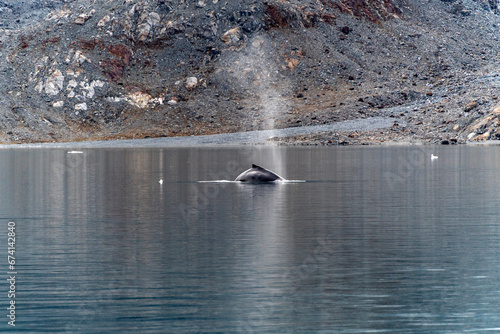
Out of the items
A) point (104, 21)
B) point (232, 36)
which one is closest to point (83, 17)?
point (104, 21)

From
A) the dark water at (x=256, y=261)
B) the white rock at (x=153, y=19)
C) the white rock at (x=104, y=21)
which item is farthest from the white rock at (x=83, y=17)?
the dark water at (x=256, y=261)

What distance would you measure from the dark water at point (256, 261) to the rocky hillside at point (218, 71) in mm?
119826

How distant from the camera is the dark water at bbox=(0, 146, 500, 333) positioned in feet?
53.4

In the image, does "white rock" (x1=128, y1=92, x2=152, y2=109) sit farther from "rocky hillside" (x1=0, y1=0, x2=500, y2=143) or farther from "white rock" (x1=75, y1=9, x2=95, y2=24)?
"white rock" (x1=75, y1=9, x2=95, y2=24)

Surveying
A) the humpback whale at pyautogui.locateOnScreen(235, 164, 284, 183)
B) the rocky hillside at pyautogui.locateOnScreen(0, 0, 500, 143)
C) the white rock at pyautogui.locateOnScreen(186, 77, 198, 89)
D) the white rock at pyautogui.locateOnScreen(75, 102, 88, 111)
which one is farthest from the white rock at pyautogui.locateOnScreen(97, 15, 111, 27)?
the humpback whale at pyautogui.locateOnScreen(235, 164, 284, 183)

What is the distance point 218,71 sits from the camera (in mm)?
183750

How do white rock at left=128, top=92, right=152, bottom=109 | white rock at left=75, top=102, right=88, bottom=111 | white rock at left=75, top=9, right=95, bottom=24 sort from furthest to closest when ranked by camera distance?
white rock at left=75, top=9, right=95, bottom=24, white rock at left=128, top=92, right=152, bottom=109, white rock at left=75, top=102, right=88, bottom=111

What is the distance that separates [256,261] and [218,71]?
538 feet

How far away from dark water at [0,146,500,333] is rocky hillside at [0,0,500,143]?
4718 inches

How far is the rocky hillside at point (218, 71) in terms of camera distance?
552 feet

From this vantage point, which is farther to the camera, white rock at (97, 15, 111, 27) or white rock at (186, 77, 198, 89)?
white rock at (97, 15, 111, 27)

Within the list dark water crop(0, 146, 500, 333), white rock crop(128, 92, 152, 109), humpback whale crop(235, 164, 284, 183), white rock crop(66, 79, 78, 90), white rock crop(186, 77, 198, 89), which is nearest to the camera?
dark water crop(0, 146, 500, 333)

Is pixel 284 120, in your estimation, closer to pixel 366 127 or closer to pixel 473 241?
pixel 366 127

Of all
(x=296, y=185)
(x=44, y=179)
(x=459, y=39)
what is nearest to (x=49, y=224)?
(x=296, y=185)
